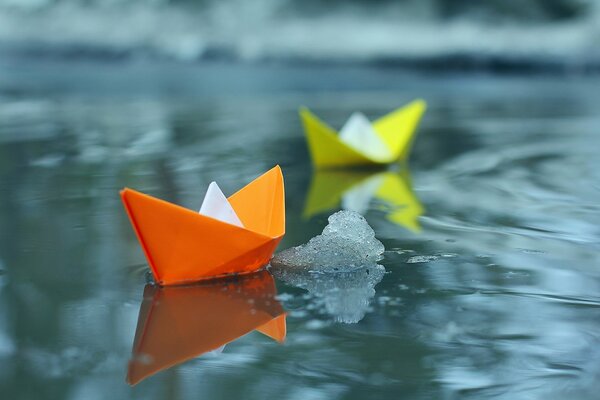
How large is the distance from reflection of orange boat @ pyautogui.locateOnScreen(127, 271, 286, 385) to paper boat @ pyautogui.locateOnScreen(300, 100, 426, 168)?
6.68 feet

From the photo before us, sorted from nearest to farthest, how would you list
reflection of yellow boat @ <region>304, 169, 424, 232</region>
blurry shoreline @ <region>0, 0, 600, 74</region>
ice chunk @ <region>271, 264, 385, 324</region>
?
1. ice chunk @ <region>271, 264, 385, 324</region>
2. reflection of yellow boat @ <region>304, 169, 424, 232</region>
3. blurry shoreline @ <region>0, 0, 600, 74</region>

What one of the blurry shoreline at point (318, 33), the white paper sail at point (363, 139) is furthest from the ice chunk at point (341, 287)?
the blurry shoreline at point (318, 33)

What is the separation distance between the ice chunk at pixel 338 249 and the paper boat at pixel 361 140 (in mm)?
1771

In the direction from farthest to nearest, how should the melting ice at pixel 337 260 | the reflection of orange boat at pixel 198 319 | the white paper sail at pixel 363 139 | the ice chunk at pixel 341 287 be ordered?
the white paper sail at pixel 363 139
the melting ice at pixel 337 260
the ice chunk at pixel 341 287
the reflection of orange boat at pixel 198 319

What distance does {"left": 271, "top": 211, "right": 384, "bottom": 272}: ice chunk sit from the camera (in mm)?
2885

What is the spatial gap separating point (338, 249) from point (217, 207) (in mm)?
390

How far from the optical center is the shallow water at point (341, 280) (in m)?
2.10

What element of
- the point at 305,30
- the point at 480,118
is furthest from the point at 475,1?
the point at 480,118

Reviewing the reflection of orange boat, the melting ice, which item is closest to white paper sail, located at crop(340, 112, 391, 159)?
the melting ice

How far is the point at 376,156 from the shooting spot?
4.99 metres

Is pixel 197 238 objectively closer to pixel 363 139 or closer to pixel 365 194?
pixel 365 194

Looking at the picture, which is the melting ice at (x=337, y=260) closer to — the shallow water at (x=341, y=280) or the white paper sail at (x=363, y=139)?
the shallow water at (x=341, y=280)

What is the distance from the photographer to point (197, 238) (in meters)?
2.65

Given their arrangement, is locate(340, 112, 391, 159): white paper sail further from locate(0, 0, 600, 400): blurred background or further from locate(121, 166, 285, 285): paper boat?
locate(121, 166, 285, 285): paper boat
